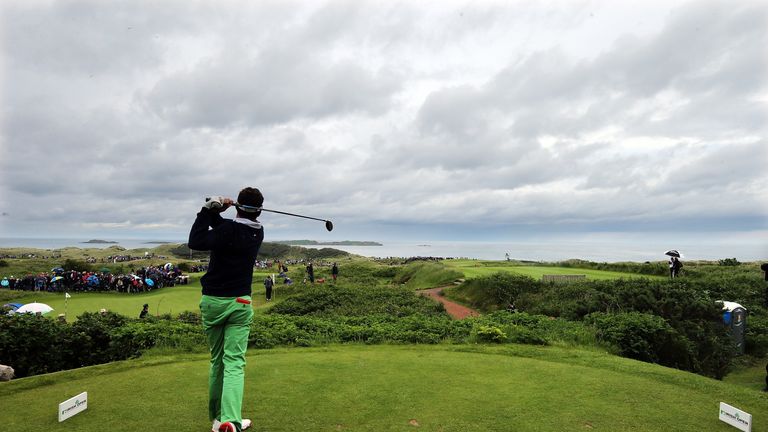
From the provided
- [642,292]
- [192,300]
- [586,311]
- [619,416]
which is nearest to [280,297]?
[192,300]

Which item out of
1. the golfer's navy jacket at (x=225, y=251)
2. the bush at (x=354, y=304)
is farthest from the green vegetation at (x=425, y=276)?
the golfer's navy jacket at (x=225, y=251)

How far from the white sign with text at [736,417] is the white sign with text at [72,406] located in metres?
7.65

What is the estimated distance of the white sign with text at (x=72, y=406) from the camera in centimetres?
454

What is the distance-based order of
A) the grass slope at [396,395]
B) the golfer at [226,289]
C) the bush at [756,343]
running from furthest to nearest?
the bush at [756,343], the grass slope at [396,395], the golfer at [226,289]

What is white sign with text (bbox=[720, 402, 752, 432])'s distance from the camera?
4523 mm

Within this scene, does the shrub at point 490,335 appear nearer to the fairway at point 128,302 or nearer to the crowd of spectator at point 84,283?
the fairway at point 128,302

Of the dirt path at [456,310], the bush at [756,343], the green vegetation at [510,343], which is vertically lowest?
the dirt path at [456,310]

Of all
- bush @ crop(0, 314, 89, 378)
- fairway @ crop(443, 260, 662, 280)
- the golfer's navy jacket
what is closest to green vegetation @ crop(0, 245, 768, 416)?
bush @ crop(0, 314, 89, 378)

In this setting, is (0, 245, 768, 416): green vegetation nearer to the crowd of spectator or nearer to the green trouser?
the green trouser

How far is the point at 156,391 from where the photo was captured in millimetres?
5676

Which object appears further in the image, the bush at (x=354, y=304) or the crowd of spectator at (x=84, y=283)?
the crowd of spectator at (x=84, y=283)

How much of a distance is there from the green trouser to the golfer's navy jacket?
119 mm

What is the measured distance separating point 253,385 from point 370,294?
62.4ft

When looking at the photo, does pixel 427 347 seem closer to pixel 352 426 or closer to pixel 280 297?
pixel 352 426
